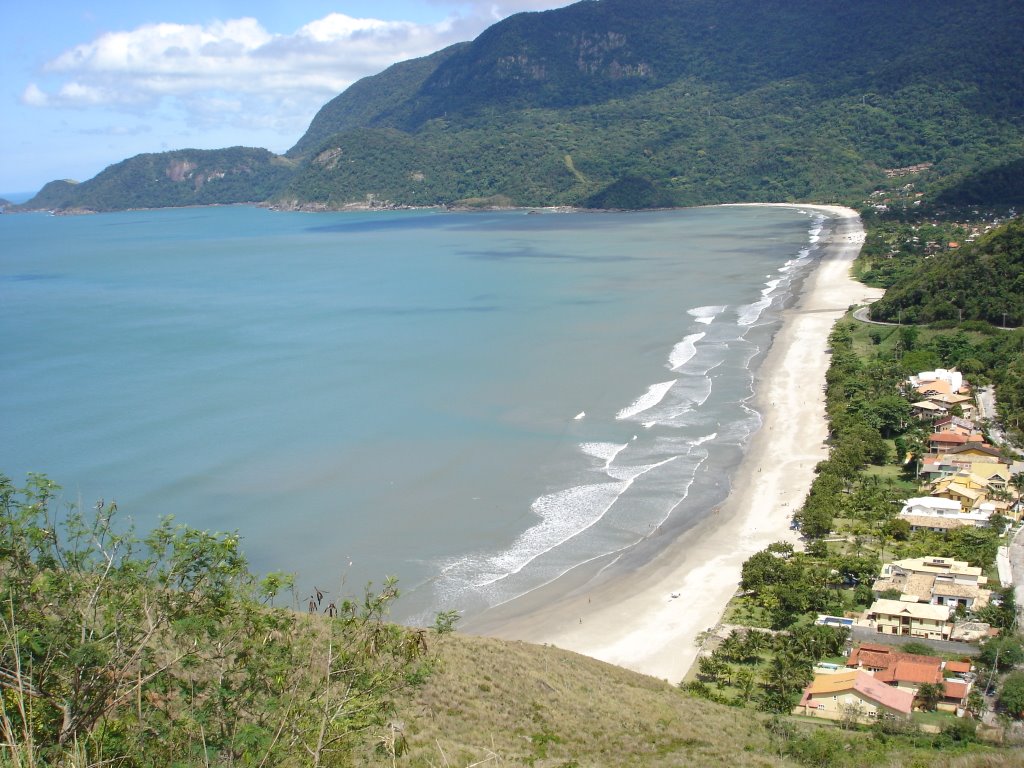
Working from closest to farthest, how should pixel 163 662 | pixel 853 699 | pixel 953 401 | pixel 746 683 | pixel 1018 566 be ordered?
pixel 163 662 → pixel 853 699 → pixel 746 683 → pixel 1018 566 → pixel 953 401

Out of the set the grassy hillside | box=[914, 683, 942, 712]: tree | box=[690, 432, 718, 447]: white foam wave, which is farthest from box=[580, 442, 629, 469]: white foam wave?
box=[914, 683, 942, 712]: tree

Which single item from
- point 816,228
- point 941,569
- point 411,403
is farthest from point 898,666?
point 816,228

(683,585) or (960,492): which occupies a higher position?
(960,492)

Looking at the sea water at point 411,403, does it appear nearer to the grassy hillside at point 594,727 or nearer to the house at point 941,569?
the grassy hillside at point 594,727

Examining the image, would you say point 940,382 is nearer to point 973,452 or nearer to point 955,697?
point 973,452

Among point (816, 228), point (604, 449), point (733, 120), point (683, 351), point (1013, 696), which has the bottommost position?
point (1013, 696)

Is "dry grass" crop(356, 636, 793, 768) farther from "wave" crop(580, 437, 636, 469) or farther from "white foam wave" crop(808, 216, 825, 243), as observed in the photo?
"white foam wave" crop(808, 216, 825, 243)

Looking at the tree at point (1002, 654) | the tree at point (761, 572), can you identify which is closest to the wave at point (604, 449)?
the tree at point (761, 572)

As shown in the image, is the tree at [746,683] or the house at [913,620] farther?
the house at [913,620]
